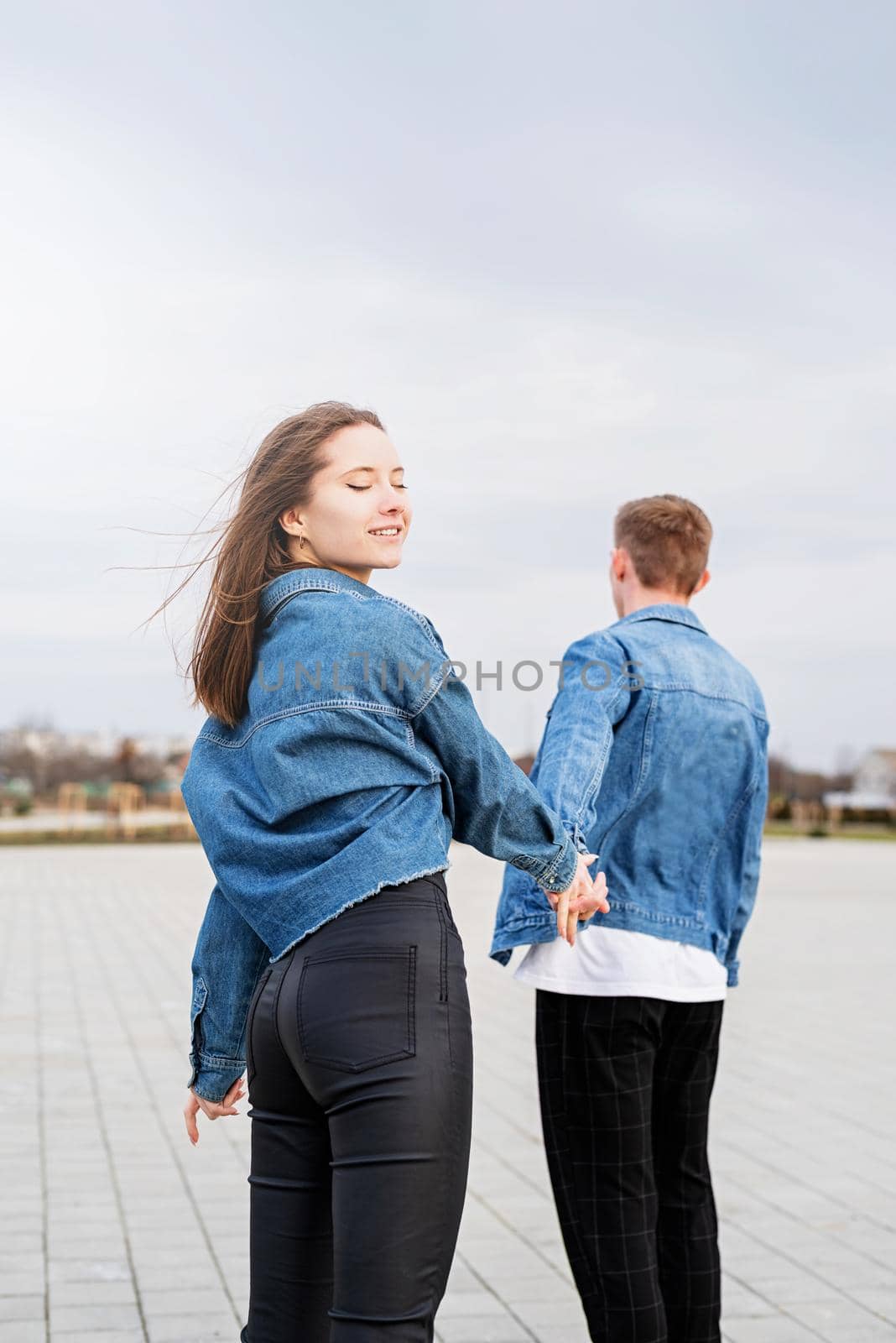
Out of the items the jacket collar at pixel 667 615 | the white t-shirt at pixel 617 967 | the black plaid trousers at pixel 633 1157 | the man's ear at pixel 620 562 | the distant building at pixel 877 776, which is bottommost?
the black plaid trousers at pixel 633 1157

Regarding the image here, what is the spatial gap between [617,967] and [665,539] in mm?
959

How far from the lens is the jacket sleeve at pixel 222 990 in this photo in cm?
238

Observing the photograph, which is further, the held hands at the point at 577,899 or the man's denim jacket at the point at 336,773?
the held hands at the point at 577,899

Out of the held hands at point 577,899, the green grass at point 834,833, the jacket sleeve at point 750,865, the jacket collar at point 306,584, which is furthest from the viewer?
the green grass at point 834,833

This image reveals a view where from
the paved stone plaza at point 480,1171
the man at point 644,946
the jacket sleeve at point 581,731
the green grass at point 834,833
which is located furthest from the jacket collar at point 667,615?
the green grass at point 834,833

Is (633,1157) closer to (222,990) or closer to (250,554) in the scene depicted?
(222,990)

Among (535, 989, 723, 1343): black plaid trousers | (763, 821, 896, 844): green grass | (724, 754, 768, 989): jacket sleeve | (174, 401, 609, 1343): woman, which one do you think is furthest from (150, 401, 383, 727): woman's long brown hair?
(763, 821, 896, 844): green grass

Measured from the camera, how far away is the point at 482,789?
7.52 ft

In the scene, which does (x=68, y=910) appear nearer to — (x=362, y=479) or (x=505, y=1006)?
(x=505, y=1006)

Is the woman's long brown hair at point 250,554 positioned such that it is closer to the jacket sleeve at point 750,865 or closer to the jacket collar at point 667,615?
the jacket collar at point 667,615

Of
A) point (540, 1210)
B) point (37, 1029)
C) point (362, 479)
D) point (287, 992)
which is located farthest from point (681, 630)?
point (37, 1029)

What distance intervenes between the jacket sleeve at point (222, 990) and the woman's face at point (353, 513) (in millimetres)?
581

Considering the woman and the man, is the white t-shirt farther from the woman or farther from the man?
the woman

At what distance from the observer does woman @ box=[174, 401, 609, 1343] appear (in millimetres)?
2051
